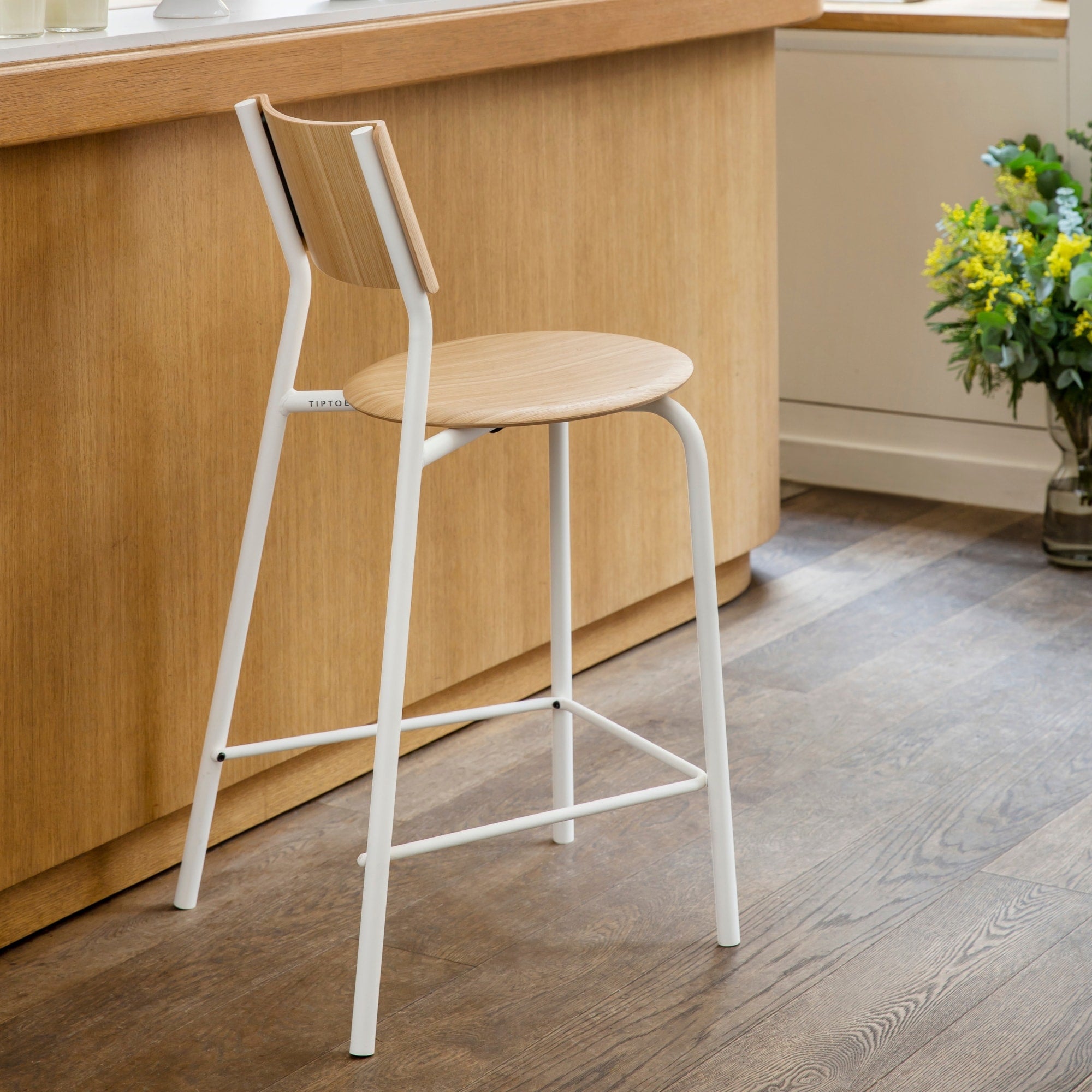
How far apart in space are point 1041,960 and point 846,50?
2129mm

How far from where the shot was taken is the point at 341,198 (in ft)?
4.71

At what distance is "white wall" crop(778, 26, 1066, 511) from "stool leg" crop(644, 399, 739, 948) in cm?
174

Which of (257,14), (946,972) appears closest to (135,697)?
(257,14)

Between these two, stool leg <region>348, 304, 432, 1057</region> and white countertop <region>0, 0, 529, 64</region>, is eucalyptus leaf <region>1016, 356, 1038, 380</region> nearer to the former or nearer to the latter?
white countertop <region>0, 0, 529, 64</region>

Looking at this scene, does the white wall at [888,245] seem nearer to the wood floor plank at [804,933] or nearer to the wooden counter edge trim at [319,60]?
the wooden counter edge trim at [319,60]

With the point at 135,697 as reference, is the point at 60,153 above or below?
above

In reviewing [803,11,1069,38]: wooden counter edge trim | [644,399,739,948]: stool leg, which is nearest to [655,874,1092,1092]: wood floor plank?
[644,399,739,948]: stool leg

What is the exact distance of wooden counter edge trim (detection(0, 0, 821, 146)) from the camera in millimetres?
1508

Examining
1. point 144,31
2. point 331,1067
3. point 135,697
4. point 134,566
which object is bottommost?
point 331,1067

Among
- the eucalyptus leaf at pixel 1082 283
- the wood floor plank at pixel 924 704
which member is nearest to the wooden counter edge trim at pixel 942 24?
the eucalyptus leaf at pixel 1082 283

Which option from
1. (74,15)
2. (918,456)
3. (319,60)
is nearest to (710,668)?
(319,60)

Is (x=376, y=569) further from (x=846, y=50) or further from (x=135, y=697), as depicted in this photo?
(x=846, y=50)

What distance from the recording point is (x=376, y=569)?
2.03 m

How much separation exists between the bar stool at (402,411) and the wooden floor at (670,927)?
3.5 inches
